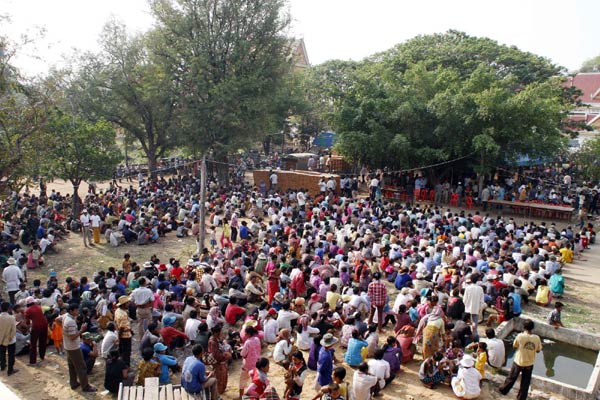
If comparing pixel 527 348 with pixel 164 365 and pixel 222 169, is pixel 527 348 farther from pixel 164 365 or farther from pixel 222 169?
pixel 222 169

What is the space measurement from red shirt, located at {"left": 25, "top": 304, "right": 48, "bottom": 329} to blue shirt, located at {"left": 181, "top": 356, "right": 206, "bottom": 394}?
3657 millimetres

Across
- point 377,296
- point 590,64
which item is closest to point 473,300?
point 377,296

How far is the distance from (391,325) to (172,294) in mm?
4829

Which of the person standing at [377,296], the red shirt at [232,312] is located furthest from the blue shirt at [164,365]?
the person standing at [377,296]

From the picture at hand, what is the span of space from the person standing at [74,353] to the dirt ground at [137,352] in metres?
0.16

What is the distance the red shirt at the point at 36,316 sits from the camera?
8.65m

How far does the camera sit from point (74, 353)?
786cm

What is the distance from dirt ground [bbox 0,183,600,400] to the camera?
810cm

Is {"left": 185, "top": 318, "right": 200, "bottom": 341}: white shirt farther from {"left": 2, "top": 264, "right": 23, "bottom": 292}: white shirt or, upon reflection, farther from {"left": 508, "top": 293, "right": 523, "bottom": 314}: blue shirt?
{"left": 508, "top": 293, "right": 523, "bottom": 314}: blue shirt

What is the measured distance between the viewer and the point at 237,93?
2489 centimetres

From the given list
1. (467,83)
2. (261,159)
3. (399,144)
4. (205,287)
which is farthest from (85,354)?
(261,159)

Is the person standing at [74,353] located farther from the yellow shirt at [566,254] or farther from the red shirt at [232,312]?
the yellow shirt at [566,254]

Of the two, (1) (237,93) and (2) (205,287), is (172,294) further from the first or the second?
(1) (237,93)

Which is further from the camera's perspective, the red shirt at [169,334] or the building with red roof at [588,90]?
the building with red roof at [588,90]
